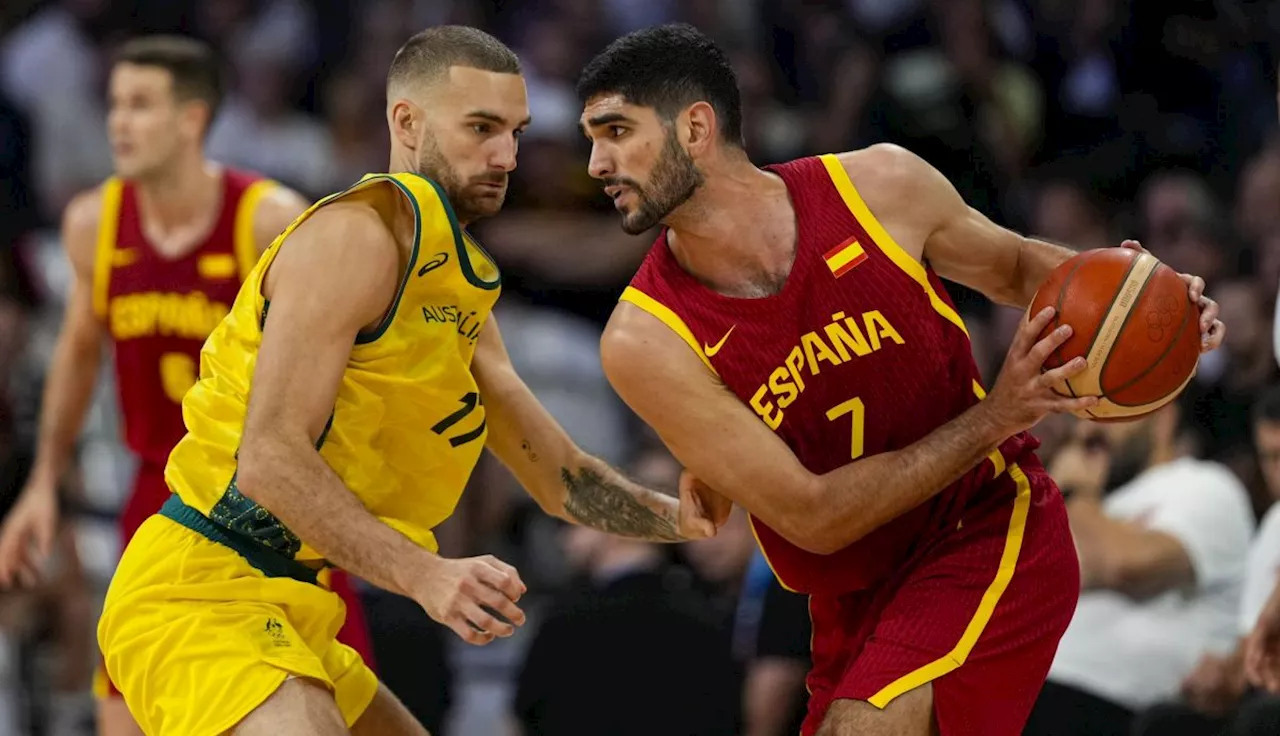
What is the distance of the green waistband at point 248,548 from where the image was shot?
4.21m

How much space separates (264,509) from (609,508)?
42.7 inches

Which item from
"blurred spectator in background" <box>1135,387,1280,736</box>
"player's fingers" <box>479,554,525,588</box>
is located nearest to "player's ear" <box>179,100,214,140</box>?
"player's fingers" <box>479,554,525,588</box>

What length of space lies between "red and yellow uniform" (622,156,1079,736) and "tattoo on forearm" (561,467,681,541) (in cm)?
49

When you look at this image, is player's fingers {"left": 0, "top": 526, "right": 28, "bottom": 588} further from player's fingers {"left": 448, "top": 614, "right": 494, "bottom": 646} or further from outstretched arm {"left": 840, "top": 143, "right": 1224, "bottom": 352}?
outstretched arm {"left": 840, "top": 143, "right": 1224, "bottom": 352}

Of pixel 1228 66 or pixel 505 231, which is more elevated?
pixel 1228 66

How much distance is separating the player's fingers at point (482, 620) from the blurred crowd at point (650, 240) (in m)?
3.30

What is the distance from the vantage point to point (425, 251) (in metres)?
4.14

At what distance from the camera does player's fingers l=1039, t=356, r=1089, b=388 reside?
403 cm

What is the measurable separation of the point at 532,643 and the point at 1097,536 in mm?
2252

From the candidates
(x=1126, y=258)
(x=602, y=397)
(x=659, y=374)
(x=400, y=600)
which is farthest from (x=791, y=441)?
(x=602, y=397)

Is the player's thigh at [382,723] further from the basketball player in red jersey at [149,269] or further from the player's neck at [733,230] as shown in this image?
the basketball player in red jersey at [149,269]

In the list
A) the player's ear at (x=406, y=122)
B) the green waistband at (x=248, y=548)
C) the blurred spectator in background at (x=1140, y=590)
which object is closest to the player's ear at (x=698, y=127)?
the player's ear at (x=406, y=122)

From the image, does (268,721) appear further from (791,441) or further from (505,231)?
(505,231)

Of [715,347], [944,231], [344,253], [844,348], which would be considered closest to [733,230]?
[715,347]
